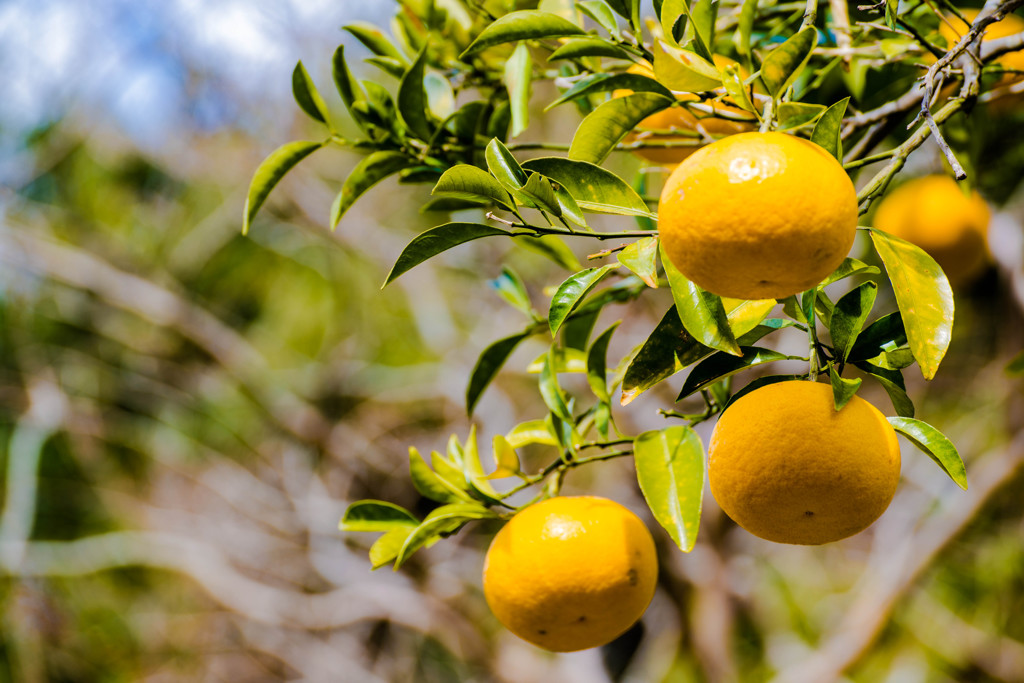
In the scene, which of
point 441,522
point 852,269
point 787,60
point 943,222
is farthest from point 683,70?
point 943,222

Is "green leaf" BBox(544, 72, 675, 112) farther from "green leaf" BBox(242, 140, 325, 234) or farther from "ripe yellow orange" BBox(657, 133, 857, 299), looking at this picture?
"green leaf" BBox(242, 140, 325, 234)

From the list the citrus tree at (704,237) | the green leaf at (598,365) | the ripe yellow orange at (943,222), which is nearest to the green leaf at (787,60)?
the citrus tree at (704,237)

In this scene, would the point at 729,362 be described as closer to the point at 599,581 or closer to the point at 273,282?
the point at 599,581

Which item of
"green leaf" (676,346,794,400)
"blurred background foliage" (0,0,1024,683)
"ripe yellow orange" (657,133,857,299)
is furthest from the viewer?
"blurred background foliage" (0,0,1024,683)

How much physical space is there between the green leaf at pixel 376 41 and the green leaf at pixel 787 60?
1.42 ft

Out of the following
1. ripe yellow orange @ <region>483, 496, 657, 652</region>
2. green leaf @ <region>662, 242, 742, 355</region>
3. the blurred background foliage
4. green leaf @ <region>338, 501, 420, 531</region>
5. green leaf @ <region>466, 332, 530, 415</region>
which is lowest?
the blurred background foliage

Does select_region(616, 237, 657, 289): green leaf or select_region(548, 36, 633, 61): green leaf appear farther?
select_region(548, 36, 633, 61): green leaf

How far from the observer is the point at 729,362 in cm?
50

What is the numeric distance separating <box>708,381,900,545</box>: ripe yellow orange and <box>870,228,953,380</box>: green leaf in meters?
0.06

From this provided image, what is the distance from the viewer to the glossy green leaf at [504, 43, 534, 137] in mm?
576

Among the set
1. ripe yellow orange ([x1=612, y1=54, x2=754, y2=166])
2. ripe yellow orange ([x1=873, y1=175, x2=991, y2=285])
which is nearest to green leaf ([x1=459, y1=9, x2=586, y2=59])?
ripe yellow orange ([x1=612, y1=54, x2=754, y2=166])

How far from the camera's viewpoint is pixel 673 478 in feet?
1.56

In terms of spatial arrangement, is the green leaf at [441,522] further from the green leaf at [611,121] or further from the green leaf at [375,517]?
the green leaf at [611,121]

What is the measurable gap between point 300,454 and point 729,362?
2.62 metres
